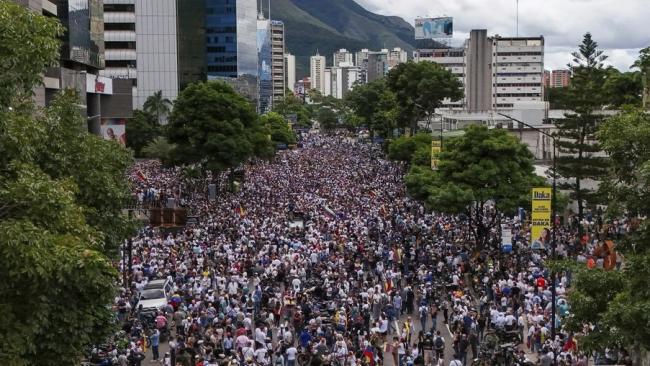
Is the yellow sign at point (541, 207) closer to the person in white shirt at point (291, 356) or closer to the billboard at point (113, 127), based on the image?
the person in white shirt at point (291, 356)

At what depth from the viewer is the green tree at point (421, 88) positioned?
77812 mm

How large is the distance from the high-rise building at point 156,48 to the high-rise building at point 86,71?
96.3 feet

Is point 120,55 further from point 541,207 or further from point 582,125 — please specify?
point 541,207

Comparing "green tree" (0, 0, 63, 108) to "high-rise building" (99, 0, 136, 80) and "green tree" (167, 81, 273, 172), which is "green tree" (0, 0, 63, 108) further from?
"high-rise building" (99, 0, 136, 80)

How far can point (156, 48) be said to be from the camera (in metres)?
99.8

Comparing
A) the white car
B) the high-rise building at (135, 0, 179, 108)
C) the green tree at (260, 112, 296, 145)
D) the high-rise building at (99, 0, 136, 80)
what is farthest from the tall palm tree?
the white car

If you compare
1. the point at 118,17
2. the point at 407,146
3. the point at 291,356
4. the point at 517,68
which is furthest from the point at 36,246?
the point at 517,68

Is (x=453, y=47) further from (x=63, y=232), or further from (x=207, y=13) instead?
(x=63, y=232)

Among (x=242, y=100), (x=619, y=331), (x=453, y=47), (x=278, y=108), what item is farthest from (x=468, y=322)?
(x=278, y=108)

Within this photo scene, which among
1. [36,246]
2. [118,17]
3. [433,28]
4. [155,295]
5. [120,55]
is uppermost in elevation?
[433,28]

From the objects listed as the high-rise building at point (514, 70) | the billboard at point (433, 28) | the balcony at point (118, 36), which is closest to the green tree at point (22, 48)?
the balcony at point (118, 36)

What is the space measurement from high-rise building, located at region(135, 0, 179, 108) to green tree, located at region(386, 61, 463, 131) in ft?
96.0

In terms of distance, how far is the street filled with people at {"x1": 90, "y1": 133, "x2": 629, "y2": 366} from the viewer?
2109 centimetres

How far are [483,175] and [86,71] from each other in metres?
31.1
